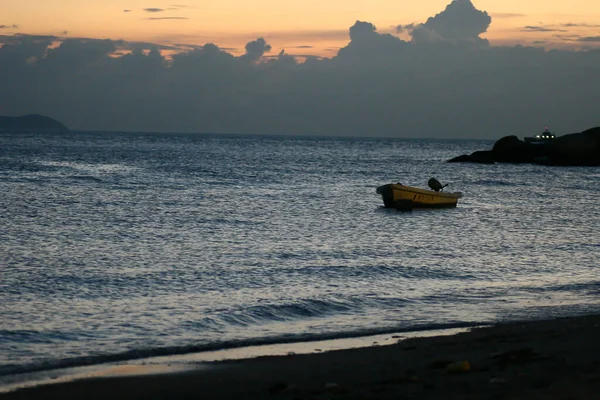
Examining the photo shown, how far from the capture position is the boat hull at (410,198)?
142ft

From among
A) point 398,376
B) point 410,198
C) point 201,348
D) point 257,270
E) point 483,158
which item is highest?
point 483,158

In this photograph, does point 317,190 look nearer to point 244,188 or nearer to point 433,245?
point 244,188

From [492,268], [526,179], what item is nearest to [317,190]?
[526,179]

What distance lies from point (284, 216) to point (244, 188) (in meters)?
19.6

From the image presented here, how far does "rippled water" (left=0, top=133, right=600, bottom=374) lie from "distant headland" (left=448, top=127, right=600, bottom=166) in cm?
6029

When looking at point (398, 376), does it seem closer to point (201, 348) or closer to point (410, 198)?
point (201, 348)

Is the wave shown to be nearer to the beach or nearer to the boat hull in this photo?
the beach

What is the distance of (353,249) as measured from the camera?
87.0ft

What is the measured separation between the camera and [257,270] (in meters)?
21.3

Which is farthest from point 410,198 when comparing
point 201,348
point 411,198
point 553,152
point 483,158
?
point 483,158

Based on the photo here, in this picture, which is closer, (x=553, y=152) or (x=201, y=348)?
(x=201, y=348)

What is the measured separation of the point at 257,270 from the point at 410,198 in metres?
23.8

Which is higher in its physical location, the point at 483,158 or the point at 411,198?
the point at 483,158

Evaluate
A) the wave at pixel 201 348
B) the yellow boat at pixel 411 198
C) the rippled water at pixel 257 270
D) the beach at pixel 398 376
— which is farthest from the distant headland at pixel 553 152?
the beach at pixel 398 376
